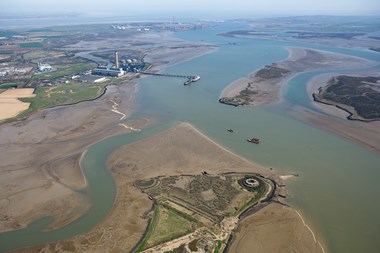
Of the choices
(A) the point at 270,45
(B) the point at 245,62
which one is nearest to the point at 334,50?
(A) the point at 270,45

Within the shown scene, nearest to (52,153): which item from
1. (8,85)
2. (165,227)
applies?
(165,227)

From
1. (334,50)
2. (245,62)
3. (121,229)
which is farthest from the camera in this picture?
(334,50)

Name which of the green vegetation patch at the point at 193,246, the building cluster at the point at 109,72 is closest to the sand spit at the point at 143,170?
the green vegetation patch at the point at 193,246

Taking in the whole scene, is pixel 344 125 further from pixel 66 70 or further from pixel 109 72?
pixel 66 70

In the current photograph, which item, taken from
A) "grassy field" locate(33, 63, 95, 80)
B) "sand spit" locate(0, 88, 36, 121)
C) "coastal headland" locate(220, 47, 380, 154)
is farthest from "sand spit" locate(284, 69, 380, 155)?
"grassy field" locate(33, 63, 95, 80)

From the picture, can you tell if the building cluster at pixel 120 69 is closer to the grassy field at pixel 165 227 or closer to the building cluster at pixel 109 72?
the building cluster at pixel 109 72

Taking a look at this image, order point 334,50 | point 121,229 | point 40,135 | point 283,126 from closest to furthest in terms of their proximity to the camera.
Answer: point 121,229
point 40,135
point 283,126
point 334,50

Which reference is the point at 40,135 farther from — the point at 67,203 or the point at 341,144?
the point at 341,144
